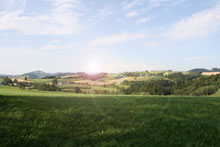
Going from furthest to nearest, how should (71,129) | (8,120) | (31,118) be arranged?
(31,118), (8,120), (71,129)

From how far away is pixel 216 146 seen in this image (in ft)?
19.0

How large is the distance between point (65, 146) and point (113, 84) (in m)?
180

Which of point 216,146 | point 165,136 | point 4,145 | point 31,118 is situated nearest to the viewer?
point 4,145

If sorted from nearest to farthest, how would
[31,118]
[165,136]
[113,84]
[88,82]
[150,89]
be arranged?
[165,136] → [31,118] → [88,82] → [150,89] → [113,84]

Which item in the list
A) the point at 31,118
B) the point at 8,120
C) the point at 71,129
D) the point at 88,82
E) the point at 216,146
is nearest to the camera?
the point at 216,146

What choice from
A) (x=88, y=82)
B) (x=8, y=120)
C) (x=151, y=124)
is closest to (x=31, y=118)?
(x=8, y=120)

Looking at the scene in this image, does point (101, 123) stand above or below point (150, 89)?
above

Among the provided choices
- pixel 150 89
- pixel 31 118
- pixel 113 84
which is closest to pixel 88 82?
pixel 113 84

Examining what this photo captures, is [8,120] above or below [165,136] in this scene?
above

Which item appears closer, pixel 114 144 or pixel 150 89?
pixel 114 144

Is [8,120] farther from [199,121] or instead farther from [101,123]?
[199,121]

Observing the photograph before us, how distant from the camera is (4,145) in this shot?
543 cm

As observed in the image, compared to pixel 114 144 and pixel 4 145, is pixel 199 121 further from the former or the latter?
pixel 4 145

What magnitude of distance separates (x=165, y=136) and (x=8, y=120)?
7668 mm
